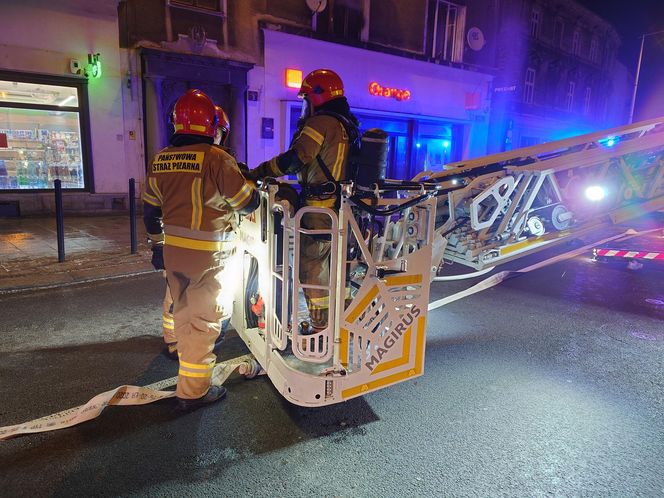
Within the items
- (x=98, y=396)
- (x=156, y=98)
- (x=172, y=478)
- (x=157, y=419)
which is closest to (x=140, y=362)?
(x=98, y=396)

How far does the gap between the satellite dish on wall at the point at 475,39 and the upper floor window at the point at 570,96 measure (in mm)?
11717

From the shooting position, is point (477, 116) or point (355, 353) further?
point (477, 116)

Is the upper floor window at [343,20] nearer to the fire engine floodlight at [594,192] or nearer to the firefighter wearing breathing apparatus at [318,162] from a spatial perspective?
the fire engine floodlight at [594,192]

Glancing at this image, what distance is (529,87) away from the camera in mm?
23188

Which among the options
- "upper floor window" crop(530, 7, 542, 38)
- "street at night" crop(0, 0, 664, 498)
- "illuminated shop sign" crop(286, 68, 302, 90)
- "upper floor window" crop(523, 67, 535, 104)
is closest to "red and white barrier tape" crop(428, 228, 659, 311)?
"street at night" crop(0, 0, 664, 498)

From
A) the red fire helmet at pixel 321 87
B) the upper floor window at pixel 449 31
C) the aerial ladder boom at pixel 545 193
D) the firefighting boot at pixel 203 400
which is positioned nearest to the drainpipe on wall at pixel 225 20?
the upper floor window at pixel 449 31

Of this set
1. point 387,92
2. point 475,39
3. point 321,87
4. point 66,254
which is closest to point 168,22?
point 66,254

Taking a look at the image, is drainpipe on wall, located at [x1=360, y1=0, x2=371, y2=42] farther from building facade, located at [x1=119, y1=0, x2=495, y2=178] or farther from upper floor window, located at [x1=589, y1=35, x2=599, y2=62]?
upper floor window, located at [x1=589, y1=35, x2=599, y2=62]

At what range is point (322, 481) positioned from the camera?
2.44 meters

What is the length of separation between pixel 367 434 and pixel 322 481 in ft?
1.75

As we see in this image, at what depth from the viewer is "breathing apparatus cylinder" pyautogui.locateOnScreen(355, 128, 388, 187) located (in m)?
3.18

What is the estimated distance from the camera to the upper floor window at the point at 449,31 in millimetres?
16781

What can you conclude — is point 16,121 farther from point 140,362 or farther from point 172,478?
point 172,478

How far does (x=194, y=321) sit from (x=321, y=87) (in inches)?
77.8
